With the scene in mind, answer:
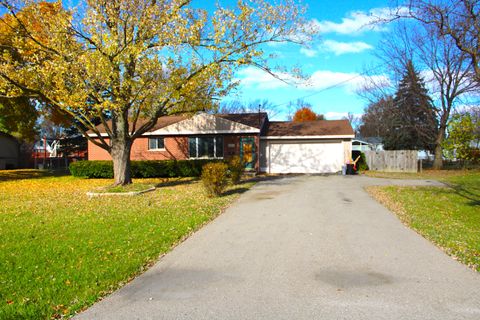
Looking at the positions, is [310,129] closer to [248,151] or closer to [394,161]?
[248,151]

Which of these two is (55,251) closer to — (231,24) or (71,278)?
(71,278)

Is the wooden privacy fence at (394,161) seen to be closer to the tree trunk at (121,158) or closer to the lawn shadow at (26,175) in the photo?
the tree trunk at (121,158)

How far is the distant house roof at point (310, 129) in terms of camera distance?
81.4 ft

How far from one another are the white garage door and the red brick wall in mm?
2033

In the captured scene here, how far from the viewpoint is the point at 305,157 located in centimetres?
2531

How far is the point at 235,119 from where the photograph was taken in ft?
86.0

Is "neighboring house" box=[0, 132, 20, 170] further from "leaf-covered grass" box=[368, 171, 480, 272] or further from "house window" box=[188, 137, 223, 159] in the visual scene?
"leaf-covered grass" box=[368, 171, 480, 272]

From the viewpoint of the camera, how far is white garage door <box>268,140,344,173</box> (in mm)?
25062

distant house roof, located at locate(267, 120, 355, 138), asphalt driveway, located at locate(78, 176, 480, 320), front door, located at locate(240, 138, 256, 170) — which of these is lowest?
asphalt driveway, located at locate(78, 176, 480, 320)

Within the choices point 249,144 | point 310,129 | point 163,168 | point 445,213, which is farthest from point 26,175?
point 445,213

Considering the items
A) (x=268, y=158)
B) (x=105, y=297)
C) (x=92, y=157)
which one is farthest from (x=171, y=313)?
(x=92, y=157)

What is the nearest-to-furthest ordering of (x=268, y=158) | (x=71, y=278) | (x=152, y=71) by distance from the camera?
(x=71, y=278) < (x=152, y=71) < (x=268, y=158)

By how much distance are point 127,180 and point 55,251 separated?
995cm

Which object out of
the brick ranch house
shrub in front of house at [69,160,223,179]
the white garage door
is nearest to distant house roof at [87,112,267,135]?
the brick ranch house
